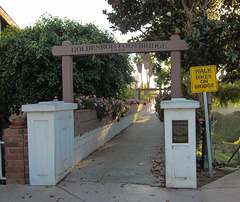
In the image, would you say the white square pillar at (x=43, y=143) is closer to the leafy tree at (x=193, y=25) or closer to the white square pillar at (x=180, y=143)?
the white square pillar at (x=180, y=143)

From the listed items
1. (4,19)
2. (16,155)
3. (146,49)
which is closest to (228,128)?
(146,49)

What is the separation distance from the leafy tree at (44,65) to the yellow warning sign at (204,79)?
207 inches

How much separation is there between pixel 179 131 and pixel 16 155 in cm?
303

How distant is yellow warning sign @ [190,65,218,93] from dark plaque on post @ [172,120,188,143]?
82 centimetres

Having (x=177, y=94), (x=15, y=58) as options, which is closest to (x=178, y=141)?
(x=177, y=94)

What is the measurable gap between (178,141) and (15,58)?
7.19 meters

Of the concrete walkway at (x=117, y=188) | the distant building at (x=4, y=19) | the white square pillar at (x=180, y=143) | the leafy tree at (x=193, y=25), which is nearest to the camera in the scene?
the concrete walkway at (x=117, y=188)

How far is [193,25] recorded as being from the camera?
6648 millimetres

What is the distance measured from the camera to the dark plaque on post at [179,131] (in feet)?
14.9

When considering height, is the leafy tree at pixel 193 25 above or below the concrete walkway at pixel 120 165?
above

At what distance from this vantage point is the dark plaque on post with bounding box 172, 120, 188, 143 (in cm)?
454

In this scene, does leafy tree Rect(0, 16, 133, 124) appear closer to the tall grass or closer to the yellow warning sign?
the yellow warning sign

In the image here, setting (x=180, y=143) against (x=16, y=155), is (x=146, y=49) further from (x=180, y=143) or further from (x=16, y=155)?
(x=16, y=155)

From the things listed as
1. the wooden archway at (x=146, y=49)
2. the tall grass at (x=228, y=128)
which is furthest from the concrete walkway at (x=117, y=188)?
the tall grass at (x=228, y=128)
